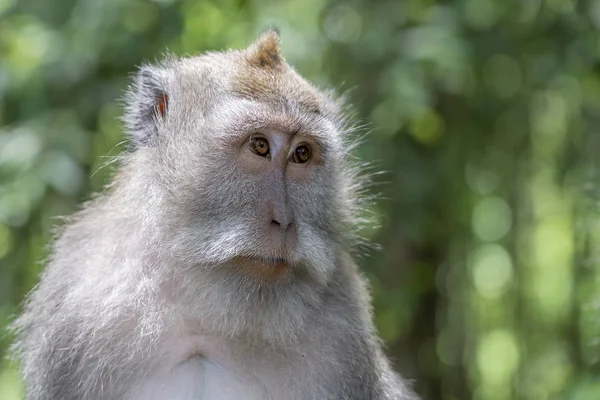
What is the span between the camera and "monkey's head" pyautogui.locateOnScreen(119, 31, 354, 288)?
11.2 ft

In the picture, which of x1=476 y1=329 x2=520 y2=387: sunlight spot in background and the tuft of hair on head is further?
x1=476 y1=329 x2=520 y2=387: sunlight spot in background

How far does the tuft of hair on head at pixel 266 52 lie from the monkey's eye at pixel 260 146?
492 millimetres

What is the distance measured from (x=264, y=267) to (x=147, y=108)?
1085 mm

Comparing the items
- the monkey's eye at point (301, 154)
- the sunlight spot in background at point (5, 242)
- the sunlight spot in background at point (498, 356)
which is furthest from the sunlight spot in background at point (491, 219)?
the monkey's eye at point (301, 154)

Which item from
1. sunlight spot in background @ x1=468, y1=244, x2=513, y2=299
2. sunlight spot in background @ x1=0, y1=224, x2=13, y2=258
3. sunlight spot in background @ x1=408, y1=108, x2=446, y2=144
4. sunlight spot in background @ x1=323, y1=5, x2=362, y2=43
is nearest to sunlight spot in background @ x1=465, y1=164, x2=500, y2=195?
sunlight spot in background @ x1=408, y1=108, x2=446, y2=144

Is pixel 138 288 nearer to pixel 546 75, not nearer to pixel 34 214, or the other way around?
pixel 34 214

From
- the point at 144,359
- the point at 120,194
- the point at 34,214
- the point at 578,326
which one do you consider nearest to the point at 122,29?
the point at 34,214

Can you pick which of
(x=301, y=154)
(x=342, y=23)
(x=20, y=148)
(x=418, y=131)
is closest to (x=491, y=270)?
(x=418, y=131)

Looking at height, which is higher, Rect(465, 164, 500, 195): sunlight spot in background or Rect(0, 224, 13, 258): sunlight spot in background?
Rect(465, 164, 500, 195): sunlight spot in background

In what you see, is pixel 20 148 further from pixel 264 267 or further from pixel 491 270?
pixel 491 270

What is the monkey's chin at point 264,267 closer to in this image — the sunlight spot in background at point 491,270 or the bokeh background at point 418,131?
the bokeh background at point 418,131

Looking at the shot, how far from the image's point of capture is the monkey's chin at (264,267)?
3385 millimetres

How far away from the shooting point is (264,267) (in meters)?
3.41

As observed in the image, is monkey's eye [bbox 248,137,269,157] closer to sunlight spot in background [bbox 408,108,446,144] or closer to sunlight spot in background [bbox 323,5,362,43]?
sunlight spot in background [bbox 323,5,362,43]
